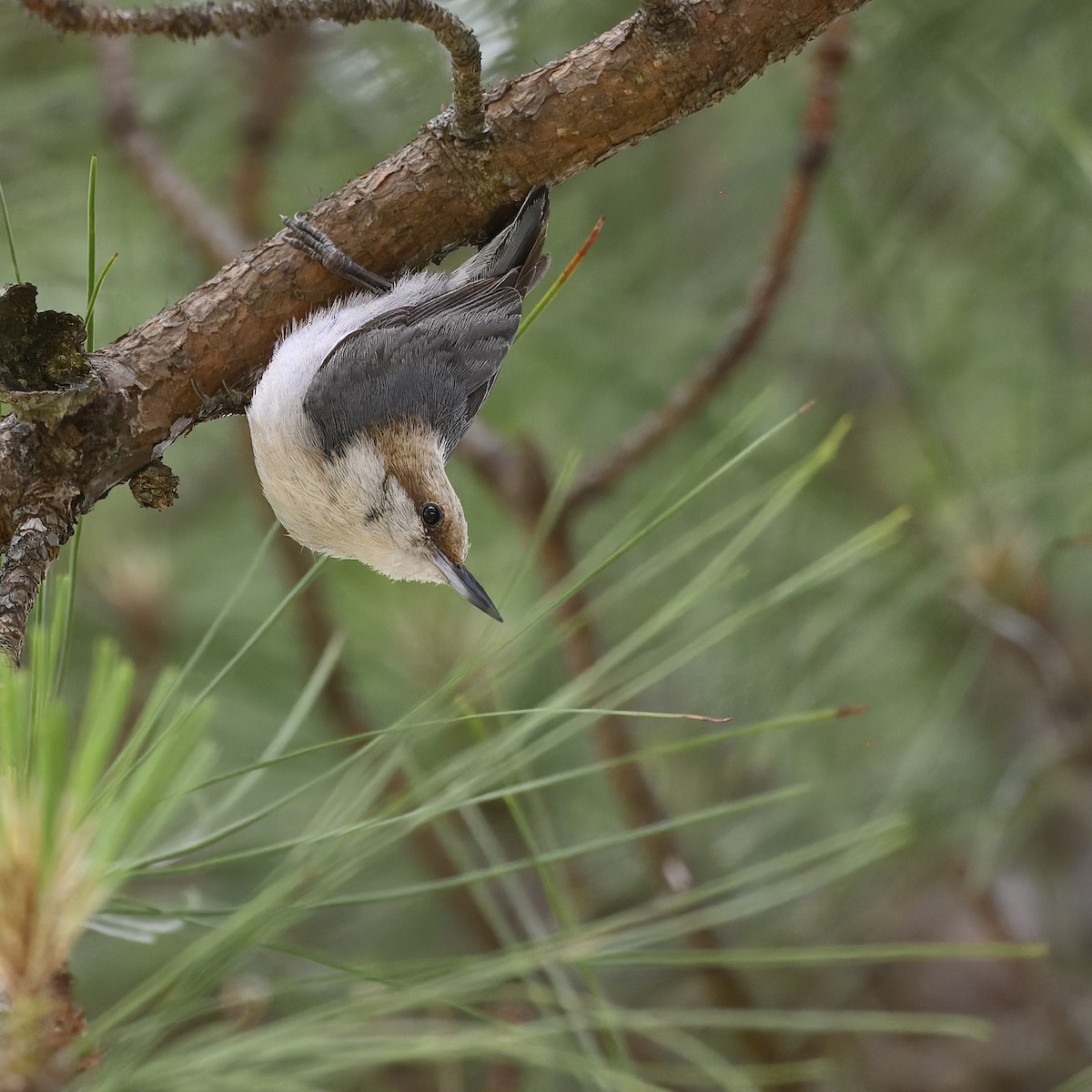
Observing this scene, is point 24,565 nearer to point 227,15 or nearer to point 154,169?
point 227,15

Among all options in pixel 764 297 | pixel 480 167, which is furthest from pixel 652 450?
pixel 480 167

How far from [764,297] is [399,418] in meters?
0.45

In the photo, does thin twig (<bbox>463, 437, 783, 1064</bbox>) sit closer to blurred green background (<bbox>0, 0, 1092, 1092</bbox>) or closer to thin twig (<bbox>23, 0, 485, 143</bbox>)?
blurred green background (<bbox>0, 0, 1092, 1092</bbox>)

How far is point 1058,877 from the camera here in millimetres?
2016

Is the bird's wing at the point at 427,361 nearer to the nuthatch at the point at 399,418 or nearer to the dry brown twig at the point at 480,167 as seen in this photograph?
the nuthatch at the point at 399,418

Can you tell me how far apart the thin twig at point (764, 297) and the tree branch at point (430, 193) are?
48cm

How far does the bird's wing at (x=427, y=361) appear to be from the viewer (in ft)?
3.99

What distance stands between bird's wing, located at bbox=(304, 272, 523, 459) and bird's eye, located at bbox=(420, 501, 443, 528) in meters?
0.07

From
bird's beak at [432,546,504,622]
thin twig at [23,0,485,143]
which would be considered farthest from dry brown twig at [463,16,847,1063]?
thin twig at [23,0,485,143]

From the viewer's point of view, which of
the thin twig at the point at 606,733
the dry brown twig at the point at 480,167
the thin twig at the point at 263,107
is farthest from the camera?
the thin twig at the point at 263,107

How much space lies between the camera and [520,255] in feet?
4.05

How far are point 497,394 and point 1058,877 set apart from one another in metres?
1.25

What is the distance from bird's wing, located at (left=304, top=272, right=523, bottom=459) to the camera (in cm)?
122

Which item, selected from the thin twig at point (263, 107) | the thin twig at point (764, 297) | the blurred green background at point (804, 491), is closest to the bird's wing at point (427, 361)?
the thin twig at point (764, 297)
